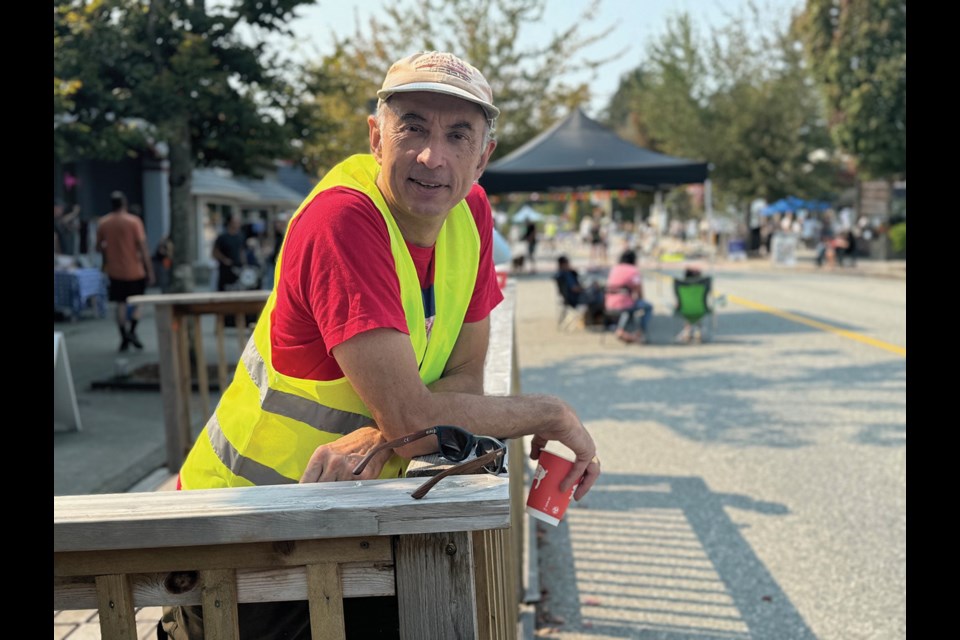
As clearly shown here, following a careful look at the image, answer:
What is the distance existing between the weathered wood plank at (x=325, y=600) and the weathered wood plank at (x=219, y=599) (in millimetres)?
133

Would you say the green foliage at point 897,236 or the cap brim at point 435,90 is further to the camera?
the green foliage at point 897,236

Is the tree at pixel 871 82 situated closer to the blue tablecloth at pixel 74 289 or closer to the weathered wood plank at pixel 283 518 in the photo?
the blue tablecloth at pixel 74 289

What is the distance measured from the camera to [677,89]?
4159cm

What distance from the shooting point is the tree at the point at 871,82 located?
1225 inches

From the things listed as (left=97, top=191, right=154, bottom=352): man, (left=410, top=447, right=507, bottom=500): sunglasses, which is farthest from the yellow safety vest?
(left=97, top=191, right=154, bottom=352): man

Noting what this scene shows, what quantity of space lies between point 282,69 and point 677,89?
1354 inches

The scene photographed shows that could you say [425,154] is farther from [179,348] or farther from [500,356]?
[179,348]

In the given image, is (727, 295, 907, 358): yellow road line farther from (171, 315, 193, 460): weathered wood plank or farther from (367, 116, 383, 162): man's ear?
(367, 116, 383, 162): man's ear

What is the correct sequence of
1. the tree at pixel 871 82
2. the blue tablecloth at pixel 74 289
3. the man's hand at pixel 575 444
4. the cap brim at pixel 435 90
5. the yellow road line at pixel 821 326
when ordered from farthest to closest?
the tree at pixel 871 82 < the blue tablecloth at pixel 74 289 < the yellow road line at pixel 821 326 < the man's hand at pixel 575 444 < the cap brim at pixel 435 90

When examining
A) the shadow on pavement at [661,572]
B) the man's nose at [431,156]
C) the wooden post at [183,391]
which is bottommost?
the shadow on pavement at [661,572]

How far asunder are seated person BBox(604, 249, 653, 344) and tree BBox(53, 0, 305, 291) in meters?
5.35

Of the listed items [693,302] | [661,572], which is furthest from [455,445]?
[693,302]

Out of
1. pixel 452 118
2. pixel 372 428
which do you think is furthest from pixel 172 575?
pixel 452 118

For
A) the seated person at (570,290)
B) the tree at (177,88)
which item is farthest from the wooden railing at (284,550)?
the seated person at (570,290)
